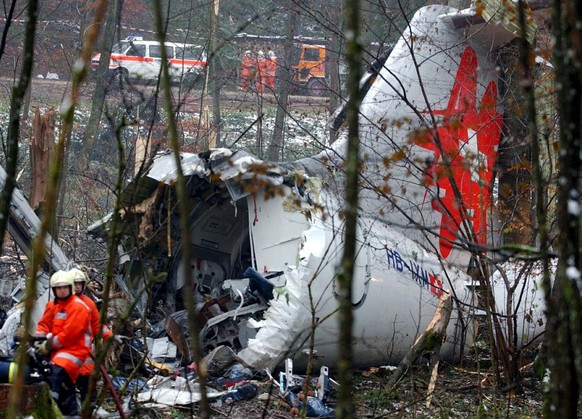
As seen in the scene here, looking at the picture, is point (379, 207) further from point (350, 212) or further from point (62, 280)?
point (350, 212)

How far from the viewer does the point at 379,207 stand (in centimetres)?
988

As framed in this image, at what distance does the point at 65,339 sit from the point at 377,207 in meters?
3.96

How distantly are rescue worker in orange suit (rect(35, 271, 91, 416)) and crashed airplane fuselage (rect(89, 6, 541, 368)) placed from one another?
1580 mm

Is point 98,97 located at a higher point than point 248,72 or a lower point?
lower

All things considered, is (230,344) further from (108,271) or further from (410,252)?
(108,271)

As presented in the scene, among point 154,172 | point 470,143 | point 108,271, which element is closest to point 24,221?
point 154,172

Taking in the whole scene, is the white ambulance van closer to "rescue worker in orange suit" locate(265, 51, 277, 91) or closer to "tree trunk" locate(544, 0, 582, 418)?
"tree trunk" locate(544, 0, 582, 418)

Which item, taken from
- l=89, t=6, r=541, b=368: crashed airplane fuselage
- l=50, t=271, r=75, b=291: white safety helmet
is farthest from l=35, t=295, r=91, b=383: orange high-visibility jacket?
l=89, t=6, r=541, b=368: crashed airplane fuselage

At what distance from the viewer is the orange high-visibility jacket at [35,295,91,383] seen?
279 inches

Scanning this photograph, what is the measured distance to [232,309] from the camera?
10.2 metres

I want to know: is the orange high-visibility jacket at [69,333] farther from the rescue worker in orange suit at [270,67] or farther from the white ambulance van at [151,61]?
the rescue worker in orange suit at [270,67]

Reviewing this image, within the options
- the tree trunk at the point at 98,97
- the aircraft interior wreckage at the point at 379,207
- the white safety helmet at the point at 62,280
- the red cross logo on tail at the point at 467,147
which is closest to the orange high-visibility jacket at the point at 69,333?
the white safety helmet at the point at 62,280

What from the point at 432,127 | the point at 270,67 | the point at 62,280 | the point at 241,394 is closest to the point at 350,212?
the point at 62,280

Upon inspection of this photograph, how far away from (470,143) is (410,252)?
1.28 metres
